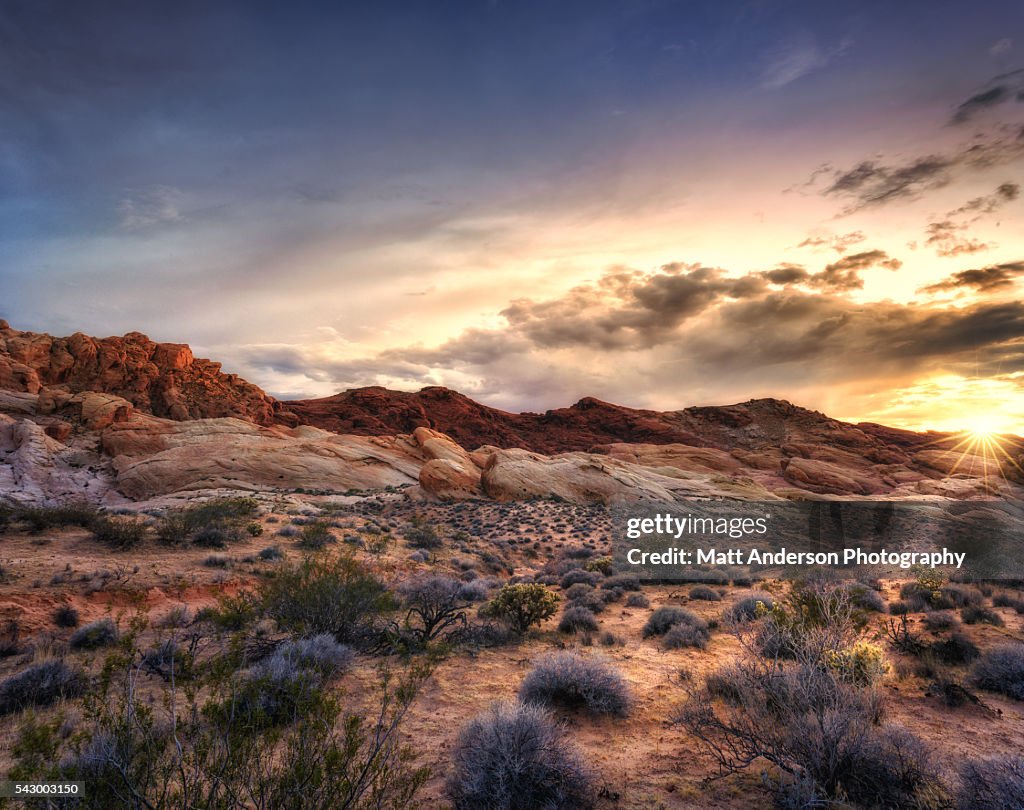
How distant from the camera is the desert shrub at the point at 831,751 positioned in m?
3.91

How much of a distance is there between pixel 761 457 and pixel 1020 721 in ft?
215

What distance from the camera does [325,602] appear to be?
8086 millimetres

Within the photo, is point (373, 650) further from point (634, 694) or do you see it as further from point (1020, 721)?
point (1020, 721)

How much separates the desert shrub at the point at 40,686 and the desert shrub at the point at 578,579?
11.7 m

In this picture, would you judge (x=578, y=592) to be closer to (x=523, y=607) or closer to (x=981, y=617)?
(x=523, y=607)

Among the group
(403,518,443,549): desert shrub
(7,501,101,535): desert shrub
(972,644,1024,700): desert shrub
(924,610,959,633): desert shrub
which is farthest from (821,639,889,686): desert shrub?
(7,501,101,535): desert shrub

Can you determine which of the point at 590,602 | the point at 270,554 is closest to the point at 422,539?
the point at 270,554

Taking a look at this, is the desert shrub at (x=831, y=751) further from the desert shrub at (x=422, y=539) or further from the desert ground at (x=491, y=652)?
the desert shrub at (x=422, y=539)

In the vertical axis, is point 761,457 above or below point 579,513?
above

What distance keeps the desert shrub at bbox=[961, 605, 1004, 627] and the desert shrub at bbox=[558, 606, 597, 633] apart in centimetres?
778

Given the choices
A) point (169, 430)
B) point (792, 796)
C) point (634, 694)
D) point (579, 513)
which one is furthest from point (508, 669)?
point (169, 430)

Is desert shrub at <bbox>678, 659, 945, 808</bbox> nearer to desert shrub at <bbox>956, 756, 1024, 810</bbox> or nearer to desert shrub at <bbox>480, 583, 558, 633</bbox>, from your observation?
desert shrub at <bbox>956, 756, 1024, 810</bbox>

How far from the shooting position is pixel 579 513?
31.1 metres

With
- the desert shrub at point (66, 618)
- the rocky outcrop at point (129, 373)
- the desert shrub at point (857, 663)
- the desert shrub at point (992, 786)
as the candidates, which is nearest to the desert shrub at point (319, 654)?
the desert shrub at point (66, 618)
